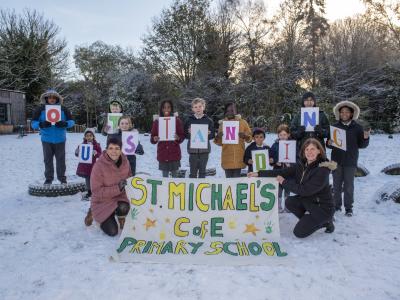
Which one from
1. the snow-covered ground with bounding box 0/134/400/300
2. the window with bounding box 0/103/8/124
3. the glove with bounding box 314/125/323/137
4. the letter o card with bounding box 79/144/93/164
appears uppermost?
the window with bounding box 0/103/8/124

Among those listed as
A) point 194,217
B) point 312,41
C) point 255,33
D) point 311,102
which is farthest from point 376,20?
point 194,217

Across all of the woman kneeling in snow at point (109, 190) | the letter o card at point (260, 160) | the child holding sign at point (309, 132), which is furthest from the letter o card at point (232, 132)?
the woman kneeling in snow at point (109, 190)

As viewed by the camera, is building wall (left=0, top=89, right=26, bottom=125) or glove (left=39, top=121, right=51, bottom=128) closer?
glove (left=39, top=121, right=51, bottom=128)

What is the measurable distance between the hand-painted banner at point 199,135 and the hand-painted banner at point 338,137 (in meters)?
2.14

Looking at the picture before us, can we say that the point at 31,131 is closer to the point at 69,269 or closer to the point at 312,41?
the point at 312,41

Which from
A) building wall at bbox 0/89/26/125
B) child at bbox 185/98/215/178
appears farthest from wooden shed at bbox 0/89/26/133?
child at bbox 185/98/215/178

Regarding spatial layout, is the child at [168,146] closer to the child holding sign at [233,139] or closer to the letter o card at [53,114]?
the child holding sign at [233,139]

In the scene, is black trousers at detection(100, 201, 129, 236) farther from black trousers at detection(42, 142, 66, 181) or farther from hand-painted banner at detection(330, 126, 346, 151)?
hand-painted banner at detection(330, 126, 346, 151)

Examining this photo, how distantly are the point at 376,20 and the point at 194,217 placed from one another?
98.6 feet

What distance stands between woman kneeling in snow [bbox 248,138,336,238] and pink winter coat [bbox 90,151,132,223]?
1930mm

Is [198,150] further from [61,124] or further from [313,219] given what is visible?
[61,124]

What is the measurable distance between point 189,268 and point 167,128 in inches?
119

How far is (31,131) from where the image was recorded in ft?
81.7

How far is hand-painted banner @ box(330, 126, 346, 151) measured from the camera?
5496mm
